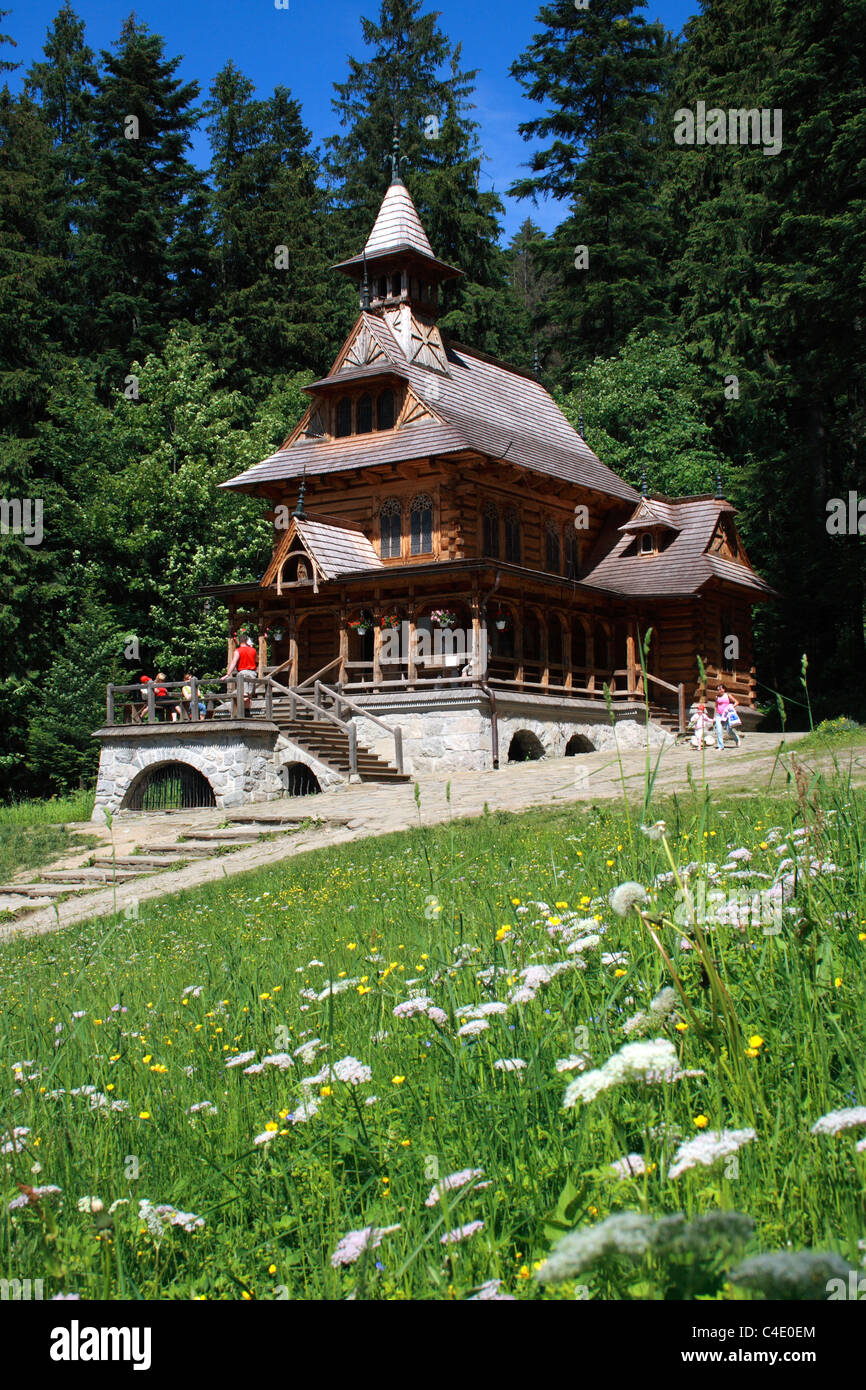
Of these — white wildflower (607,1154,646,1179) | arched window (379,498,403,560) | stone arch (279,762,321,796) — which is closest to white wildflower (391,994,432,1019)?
white wildflower (607,1154,646,1179)

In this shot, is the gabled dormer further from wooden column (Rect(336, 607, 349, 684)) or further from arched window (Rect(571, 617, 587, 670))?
wooden column (Rect(336, 607, 349, 684))

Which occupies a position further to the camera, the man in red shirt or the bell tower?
the bell tower

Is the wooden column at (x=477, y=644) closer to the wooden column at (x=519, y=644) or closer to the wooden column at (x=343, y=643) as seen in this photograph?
the wooden column at (x=519, y=644)

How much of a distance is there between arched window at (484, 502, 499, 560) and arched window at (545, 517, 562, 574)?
2.95 meters

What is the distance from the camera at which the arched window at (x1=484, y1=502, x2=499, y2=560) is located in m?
32.4

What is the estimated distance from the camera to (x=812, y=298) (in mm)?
25500

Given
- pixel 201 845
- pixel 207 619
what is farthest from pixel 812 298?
pixel 207 619

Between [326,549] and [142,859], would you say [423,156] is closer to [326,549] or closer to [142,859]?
[326,549]

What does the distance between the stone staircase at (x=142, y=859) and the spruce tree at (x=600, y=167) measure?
110ft

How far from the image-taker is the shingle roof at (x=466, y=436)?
31.6 metres

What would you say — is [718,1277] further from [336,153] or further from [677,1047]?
[336,153]

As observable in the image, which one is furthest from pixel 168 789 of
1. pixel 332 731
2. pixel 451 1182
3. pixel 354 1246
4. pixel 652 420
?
pixel 652 420

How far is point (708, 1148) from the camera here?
2.44 m
